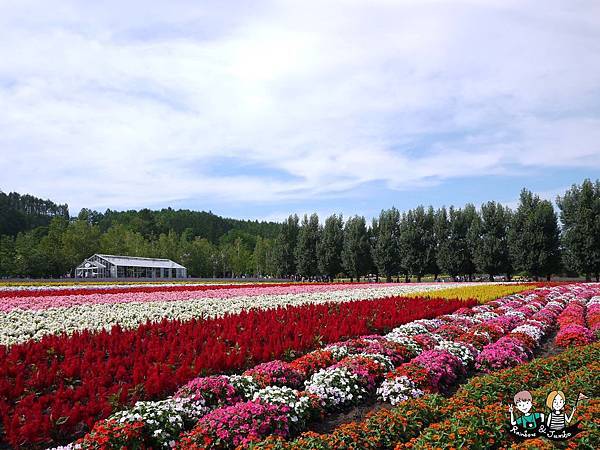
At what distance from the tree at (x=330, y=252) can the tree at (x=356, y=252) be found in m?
1.08

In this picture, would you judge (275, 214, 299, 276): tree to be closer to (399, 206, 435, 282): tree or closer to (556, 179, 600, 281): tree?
(399, 206, 435, 282): tree

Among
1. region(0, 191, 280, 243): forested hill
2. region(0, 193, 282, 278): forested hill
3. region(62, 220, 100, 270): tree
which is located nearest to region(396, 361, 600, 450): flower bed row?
region(0, 193, 282, 278): forested hill

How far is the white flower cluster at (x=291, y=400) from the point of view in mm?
5941

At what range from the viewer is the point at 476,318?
46.6 feet

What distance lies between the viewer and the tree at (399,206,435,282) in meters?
49.2

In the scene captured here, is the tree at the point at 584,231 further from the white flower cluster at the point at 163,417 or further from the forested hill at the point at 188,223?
the forested hill at the point at 188,223

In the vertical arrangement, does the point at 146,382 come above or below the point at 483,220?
below

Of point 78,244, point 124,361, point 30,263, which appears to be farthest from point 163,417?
point 78,244

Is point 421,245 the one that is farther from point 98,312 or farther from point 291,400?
point 291,400

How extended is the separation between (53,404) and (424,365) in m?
5.67

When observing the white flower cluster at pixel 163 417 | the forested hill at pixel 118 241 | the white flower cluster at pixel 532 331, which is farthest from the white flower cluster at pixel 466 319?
the forested hill at pixel 118 241

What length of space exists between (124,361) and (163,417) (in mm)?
2630

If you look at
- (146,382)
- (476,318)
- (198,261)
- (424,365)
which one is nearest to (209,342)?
(146,382)

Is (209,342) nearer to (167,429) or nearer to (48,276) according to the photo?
(167,429)
